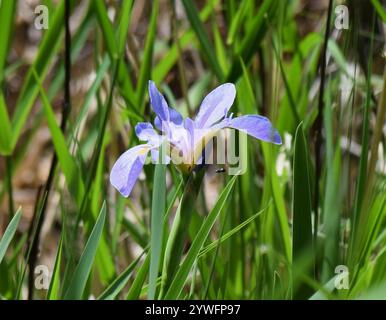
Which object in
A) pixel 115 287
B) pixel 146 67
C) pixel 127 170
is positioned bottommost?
pixel 115 287

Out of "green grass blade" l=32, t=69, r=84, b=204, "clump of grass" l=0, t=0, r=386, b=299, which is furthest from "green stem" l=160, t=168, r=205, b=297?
"green grass blade" l=32, t=69, r=84, b=204

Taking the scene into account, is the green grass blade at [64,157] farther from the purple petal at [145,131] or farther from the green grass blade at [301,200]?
the green grass blade at [301,200]

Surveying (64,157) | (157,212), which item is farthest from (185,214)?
(64,157)

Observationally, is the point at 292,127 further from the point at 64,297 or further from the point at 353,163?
the point at 64,297

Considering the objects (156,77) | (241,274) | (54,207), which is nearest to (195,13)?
(156,77)

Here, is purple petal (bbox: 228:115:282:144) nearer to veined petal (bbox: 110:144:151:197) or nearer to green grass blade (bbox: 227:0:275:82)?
veined petal (bbox: 110:144:151:197)

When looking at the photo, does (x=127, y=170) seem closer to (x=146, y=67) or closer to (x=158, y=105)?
(x=158, y=105)
